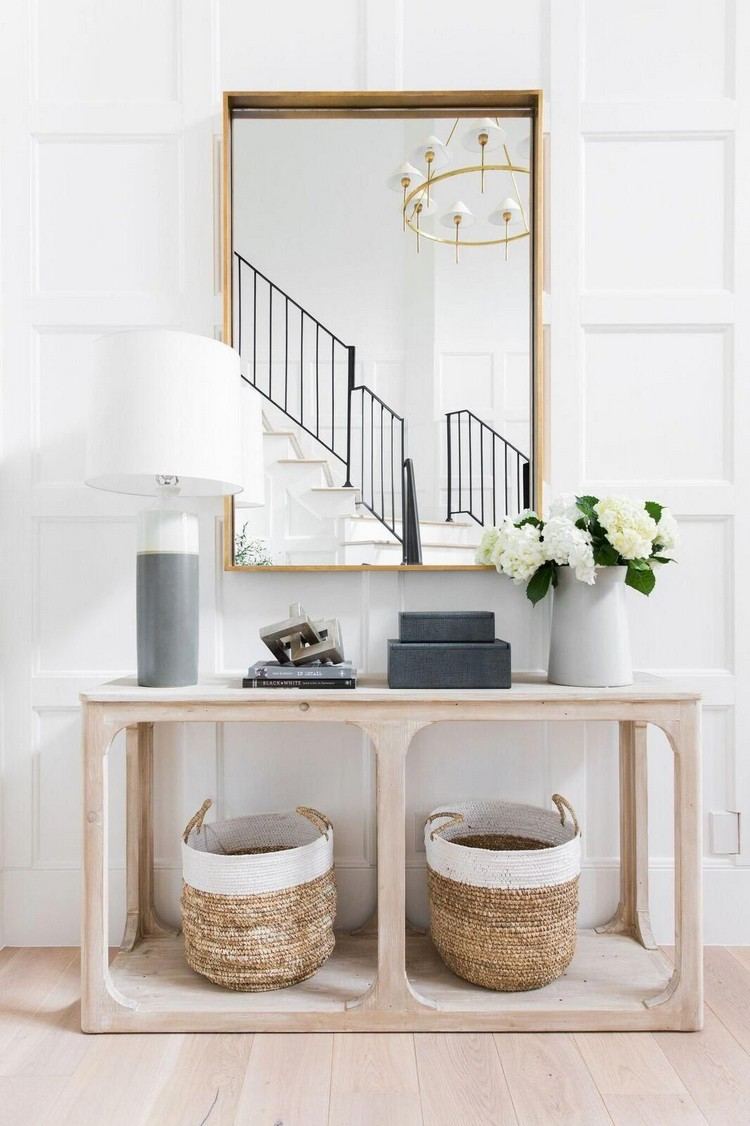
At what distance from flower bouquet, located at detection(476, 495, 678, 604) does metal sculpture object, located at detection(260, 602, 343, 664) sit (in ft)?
1.35

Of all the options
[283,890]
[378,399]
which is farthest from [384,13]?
[283,890]

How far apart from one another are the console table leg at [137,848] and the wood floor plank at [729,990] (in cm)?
130

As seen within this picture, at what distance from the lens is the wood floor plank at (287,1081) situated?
4.45 ft

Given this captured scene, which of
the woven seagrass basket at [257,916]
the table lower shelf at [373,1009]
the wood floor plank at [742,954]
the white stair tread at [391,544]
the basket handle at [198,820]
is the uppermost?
the white stair tread at [391,544]

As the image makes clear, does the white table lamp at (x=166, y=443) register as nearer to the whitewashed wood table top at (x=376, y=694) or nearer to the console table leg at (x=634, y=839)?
the whitewashed wood table top at (x=376, y=694)

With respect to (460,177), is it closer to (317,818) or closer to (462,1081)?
(317,818)

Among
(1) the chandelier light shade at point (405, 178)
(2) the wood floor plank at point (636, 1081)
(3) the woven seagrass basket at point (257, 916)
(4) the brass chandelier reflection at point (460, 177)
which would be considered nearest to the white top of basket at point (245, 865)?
(3) the woven seagrass basket at point (257, 916)

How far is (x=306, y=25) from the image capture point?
203cm

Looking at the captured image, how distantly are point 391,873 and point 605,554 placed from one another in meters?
0.81

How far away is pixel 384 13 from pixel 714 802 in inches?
87.3

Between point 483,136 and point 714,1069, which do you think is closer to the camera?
point 714,1069

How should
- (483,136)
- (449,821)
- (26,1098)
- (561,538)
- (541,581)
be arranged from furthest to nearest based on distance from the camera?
(483,136)
(449,821)
(541,581)
(561,538)
(26,1098)

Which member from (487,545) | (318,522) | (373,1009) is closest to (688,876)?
(373,1009)

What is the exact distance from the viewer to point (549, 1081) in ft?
4.75
